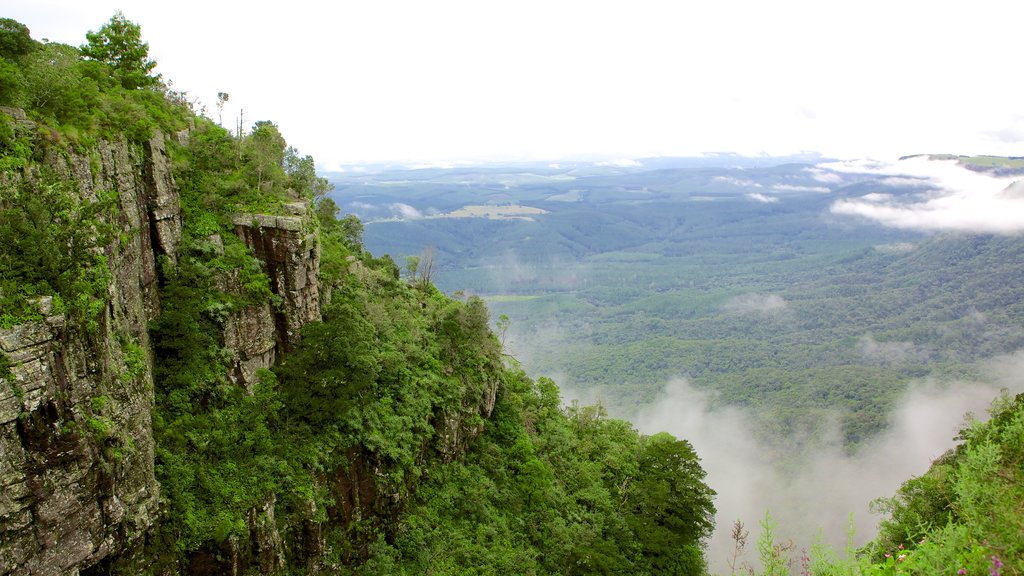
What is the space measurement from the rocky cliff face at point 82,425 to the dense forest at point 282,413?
0.36 ft

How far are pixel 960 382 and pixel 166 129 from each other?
190498 mm

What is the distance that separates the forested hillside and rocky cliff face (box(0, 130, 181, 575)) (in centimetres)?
7

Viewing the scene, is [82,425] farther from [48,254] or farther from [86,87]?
[86,87]

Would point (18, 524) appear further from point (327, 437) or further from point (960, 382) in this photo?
point (960, 382)

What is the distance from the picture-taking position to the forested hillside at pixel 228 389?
1606cm

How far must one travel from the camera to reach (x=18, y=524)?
1495cm

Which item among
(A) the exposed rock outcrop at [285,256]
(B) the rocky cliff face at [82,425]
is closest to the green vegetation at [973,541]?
(B) the rocky cliff face at [82,425]

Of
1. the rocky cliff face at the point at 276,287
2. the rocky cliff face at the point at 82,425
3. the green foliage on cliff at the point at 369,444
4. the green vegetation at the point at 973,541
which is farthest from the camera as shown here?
the rocky cliff face at the point at 276,287

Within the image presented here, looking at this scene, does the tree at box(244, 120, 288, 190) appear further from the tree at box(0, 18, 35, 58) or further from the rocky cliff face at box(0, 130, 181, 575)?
the tree at box(0, 18, 35, 58)

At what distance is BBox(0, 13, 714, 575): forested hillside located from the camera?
16.1 metres

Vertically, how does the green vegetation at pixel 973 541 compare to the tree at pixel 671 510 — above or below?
above

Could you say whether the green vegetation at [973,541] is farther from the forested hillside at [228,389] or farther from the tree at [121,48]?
the tree at [121,48]

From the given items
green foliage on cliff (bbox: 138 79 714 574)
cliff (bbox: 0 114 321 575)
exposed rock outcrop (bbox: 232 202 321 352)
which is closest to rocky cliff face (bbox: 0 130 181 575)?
cliff (bbox: 0 114 321 575)

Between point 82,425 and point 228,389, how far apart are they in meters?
8.79
